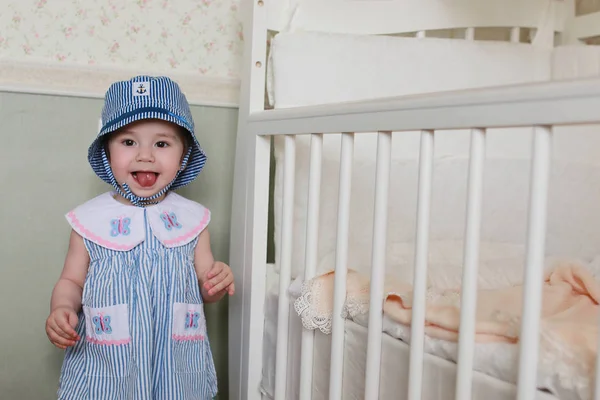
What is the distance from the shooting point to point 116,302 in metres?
1.20

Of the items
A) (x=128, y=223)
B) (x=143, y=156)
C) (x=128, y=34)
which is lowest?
(x=128, y=223)

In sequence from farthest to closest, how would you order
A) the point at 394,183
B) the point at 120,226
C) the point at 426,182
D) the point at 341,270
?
the point at 394,183
the point at 120,226
the point at 341,270
the point at 426,182

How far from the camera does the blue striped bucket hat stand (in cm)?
122

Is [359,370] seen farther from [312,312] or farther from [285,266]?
[285,266]

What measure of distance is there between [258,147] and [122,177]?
0.26m

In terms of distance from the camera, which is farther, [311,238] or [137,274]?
[137,274]

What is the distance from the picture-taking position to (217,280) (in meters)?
1.26

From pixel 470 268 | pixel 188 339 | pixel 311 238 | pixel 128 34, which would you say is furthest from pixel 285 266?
pixel 128 34

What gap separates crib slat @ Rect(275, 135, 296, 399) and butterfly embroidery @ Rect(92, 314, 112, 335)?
291 mm

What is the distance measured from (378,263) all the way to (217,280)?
44cm

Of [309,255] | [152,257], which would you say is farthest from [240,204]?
[309,255]

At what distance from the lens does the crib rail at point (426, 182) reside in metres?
0.66

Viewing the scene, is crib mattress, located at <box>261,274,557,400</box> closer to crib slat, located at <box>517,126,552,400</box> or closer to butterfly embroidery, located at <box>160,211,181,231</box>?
crib slat, located at <box>517,126,552,400</box>

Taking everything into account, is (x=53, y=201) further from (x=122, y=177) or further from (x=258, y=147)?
(x=258, y=147)
